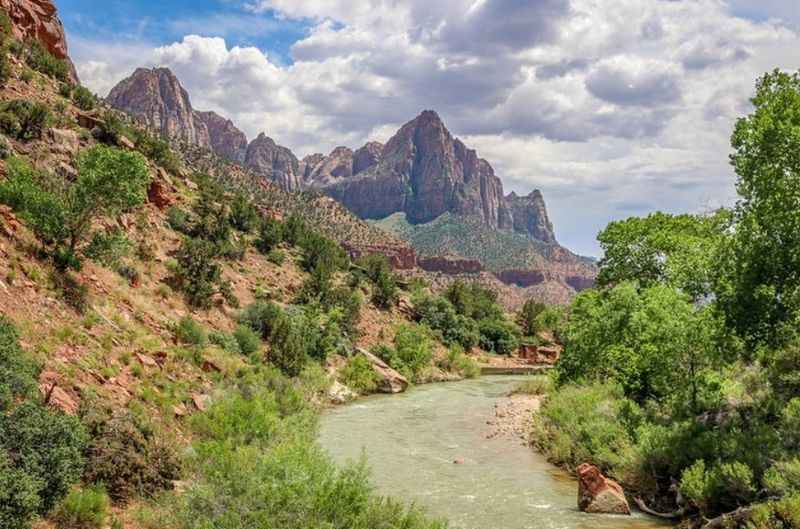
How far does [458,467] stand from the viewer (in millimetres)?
20125

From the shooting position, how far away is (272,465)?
37.0 feet

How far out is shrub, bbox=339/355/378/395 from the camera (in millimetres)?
39094

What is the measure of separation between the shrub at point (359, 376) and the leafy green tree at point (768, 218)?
26875 mm

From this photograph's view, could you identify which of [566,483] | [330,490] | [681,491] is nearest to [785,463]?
[681,491]

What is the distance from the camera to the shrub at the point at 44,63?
41822mm

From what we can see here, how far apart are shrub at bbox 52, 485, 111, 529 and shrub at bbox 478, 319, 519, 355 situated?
60.4 meters

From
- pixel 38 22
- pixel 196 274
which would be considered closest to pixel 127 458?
pixel 196 274

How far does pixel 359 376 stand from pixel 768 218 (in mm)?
29344

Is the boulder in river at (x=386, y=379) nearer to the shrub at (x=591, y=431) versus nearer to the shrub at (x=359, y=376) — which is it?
the shrub at (x=359, y=376)

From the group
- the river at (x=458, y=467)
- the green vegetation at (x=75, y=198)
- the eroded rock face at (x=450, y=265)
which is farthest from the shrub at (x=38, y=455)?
the eroded rock face at (x=450, y=265)

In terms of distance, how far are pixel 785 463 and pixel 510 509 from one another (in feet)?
21.9

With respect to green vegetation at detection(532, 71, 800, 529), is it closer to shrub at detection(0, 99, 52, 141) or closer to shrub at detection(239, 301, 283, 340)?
shrub at detection(239, 301, 283, 340)

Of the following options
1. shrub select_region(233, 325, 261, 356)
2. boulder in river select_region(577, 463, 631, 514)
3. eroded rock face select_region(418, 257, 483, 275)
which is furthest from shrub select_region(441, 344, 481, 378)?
eroded rock face select_region(418, 257, 483, 275)

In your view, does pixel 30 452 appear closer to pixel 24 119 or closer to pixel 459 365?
pixel 24 119
